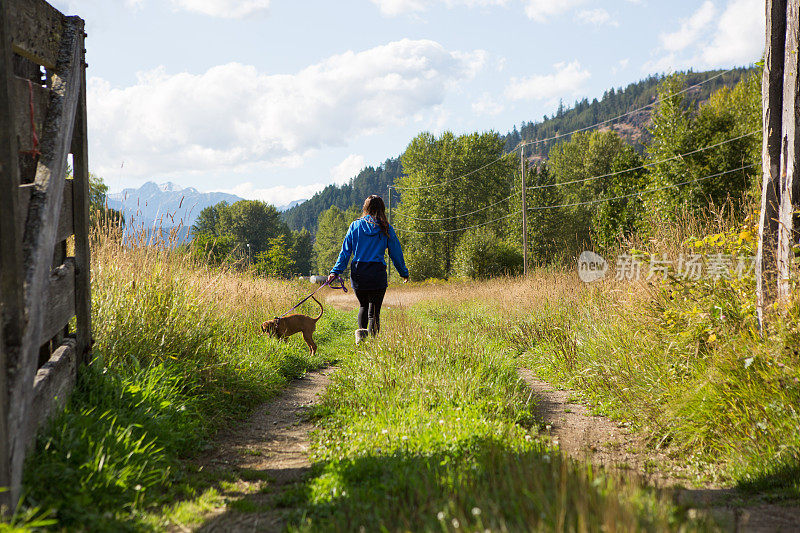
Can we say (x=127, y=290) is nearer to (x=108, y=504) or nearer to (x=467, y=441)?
(x=108, y=504)

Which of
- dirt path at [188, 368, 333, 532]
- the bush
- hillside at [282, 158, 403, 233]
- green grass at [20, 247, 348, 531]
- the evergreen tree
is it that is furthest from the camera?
hillside at [282, 158, 403, 233]

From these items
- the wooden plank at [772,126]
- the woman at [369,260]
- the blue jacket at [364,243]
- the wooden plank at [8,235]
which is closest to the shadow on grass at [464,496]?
the wooden plank at [8,235]

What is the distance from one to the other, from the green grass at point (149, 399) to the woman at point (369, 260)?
56.2 inches

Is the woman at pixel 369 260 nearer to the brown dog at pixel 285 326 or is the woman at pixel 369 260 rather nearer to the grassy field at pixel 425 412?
the grassy field at pixel 425 412

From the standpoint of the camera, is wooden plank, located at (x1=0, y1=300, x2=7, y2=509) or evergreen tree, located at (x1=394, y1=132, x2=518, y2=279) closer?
wooden plank, located at (x1=0, y1=300, x2=7, y2=509)

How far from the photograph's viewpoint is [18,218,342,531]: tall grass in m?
2.62

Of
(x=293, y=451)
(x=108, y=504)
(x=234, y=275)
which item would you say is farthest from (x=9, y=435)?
(x=234, y=275)

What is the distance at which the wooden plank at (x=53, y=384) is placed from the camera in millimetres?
2721

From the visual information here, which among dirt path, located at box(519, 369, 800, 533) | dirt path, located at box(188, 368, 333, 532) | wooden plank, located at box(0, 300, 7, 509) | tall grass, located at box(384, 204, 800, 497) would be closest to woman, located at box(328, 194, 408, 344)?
dirt path, located at box(188, 368, 333, 532)

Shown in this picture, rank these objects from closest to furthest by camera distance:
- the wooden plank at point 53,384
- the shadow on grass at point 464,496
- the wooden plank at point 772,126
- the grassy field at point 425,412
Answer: the shadow on grass at point 464,496
the grassy field at point 425,412
the wooden plank at point 53,384
the wooden plank at point 772,126

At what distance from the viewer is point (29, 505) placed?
7.75 feet

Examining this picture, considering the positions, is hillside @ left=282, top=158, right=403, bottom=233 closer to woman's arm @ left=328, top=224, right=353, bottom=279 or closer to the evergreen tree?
the evergreen tree

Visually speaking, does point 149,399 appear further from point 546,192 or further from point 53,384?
point 546,192

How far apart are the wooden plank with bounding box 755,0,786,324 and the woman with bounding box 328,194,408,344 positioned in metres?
4.14
